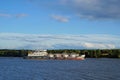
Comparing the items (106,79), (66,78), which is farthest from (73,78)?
(106,79)

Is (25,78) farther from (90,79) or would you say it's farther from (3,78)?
(90,79)

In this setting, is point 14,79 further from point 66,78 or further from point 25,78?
point 66,78

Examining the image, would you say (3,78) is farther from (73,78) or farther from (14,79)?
(73,78)

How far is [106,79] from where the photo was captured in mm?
74688

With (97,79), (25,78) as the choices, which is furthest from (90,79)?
(25,78)

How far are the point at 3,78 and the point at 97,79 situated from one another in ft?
63.2

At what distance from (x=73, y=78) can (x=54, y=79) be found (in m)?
4.19

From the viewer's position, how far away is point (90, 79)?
74438mm

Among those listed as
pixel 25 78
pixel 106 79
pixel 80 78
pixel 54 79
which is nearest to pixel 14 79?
pixel 25 78

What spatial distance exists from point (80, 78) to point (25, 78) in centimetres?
1134

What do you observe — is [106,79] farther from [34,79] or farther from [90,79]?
[34,79]

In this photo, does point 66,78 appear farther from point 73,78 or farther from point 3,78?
point 3,78

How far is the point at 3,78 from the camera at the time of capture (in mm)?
76500

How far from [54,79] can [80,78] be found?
5.68 metres
